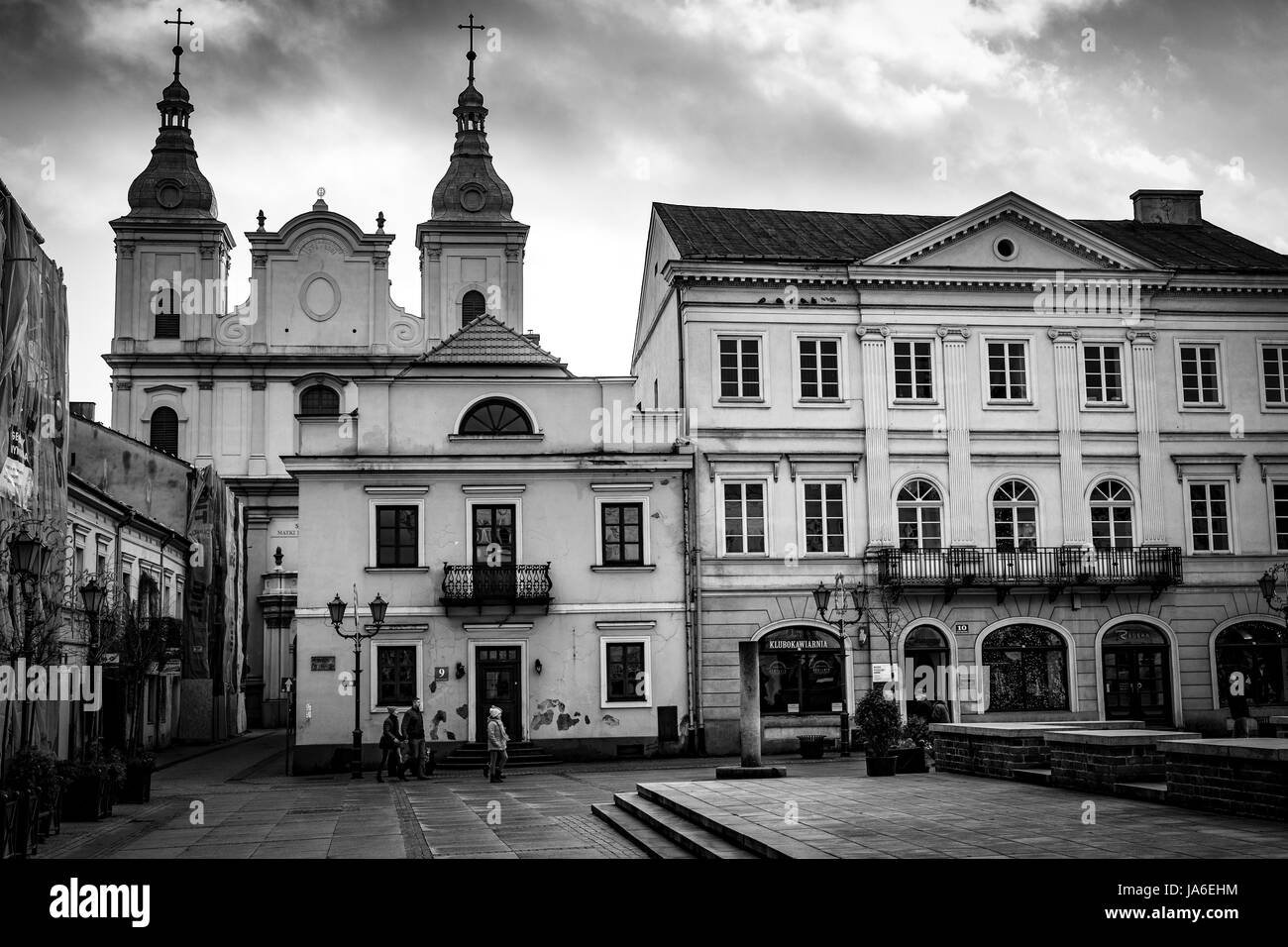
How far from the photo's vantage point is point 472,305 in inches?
2581

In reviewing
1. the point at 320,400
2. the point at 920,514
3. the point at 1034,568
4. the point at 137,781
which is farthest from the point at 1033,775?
the point at 320,400

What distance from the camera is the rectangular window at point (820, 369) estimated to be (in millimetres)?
38844

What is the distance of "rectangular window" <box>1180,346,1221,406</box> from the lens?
40.6 metres

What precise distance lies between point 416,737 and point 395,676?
452 centimetres

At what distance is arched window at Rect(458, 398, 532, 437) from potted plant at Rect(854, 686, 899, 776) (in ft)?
50.1

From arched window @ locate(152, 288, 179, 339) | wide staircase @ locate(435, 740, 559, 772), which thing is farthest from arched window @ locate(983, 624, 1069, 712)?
arched window @ locate(152, 288, 179, 339)

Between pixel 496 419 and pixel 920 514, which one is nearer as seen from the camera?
pixel 496 419

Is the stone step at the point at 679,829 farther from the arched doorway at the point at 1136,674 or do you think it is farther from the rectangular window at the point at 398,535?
the arched doorway at the point at 1136,674

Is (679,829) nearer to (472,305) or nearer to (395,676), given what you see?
(395,676)

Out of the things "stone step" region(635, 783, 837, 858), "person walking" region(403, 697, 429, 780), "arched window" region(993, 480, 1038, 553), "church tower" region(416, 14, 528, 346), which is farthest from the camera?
"church tower" region(416, 14, 528, 346)

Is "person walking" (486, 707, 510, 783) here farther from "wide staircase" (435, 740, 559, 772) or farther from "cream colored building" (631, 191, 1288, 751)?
"cream colored building" (631, 191, 1288, 751)
